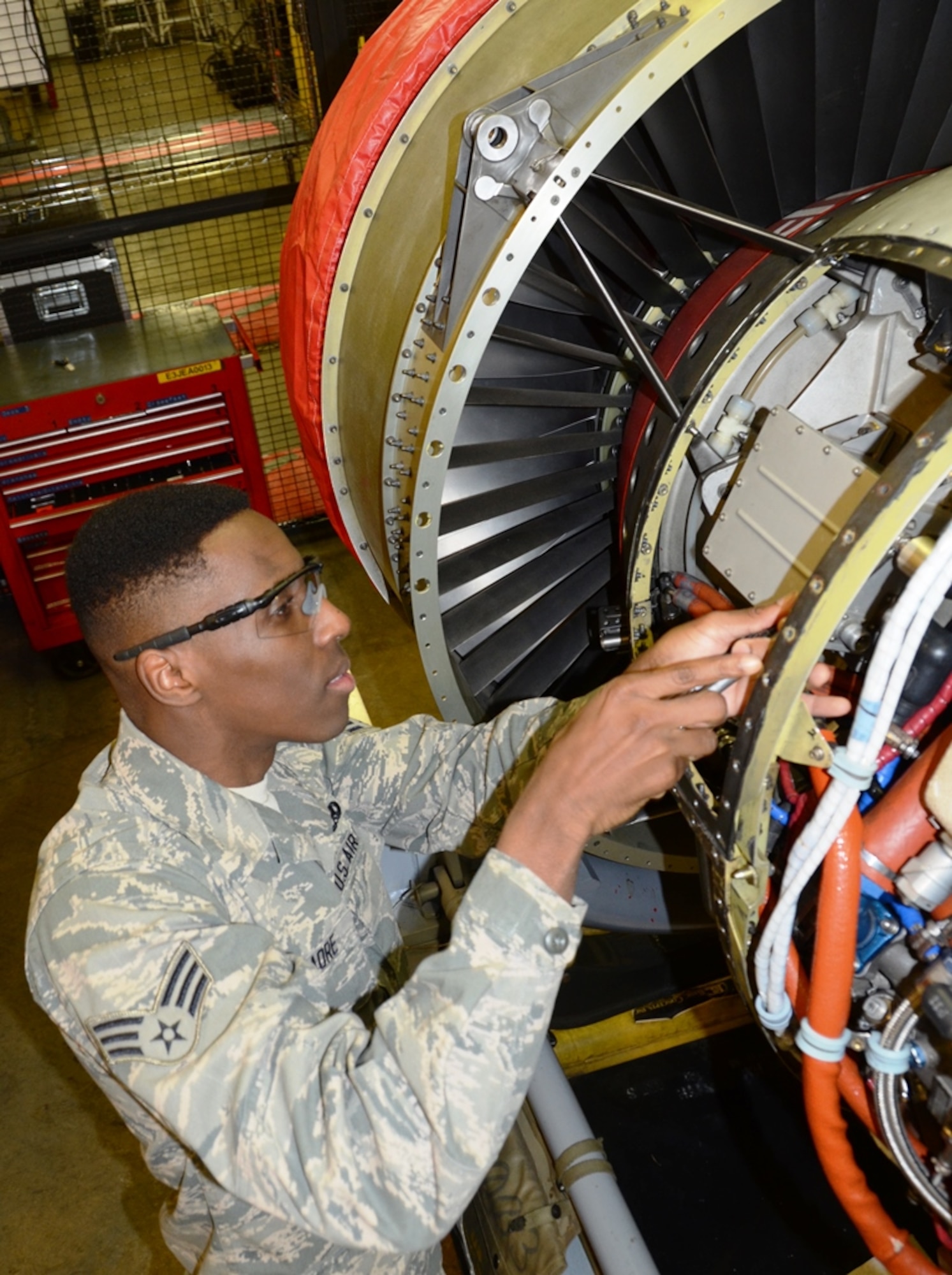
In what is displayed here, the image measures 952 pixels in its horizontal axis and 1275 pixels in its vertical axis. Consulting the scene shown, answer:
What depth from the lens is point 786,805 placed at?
4.61 feet

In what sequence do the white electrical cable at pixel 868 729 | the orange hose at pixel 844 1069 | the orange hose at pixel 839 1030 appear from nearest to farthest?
the white electrical cable at pixel 868 729, the orange hose at pixel 839 1030, the orange hose at pixel 844 1069

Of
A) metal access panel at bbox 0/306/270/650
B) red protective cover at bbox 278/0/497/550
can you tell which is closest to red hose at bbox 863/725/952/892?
red protective cover at bbox 278/0/497/550

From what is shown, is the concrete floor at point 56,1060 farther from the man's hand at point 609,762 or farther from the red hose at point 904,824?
the red hose at point 904,824

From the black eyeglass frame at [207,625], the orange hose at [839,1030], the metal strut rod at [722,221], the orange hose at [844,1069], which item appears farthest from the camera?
the metal strut rod at [722,221]

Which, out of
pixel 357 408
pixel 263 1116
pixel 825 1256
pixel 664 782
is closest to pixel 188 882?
pixel 263 1116

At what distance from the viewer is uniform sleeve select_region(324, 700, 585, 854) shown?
174cm

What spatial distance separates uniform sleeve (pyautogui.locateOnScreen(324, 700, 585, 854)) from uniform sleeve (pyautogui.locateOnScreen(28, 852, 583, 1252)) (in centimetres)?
54

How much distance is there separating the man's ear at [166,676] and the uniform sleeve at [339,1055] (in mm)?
287

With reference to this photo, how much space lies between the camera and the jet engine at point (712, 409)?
3.94ft

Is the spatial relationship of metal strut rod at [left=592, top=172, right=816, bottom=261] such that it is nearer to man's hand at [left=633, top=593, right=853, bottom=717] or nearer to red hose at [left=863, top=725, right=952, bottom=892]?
man's hand at [left=633, top=593, right=853, bottom=717]

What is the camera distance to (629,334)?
65.2 inches

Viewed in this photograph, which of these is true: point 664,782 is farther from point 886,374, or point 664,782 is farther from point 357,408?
point 357,408

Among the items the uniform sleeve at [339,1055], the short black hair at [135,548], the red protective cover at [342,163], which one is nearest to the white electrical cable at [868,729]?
the uniform sleeve at [339,1055]

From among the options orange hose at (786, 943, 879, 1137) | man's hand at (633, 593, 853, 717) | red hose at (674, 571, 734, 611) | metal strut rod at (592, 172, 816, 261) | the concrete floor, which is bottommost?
the concrete floor
